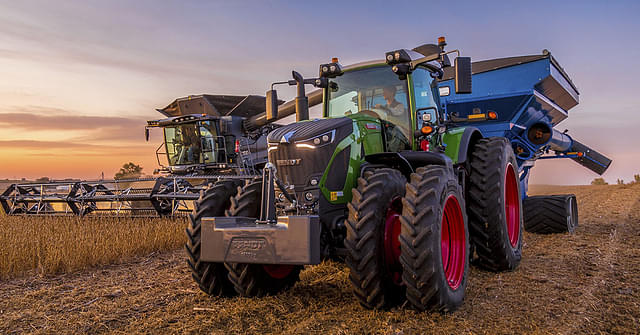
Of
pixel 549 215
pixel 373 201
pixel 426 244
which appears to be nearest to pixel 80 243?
pixel 373 201

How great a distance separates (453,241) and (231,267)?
6.78 feet

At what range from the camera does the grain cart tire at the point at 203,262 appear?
14.9 ft

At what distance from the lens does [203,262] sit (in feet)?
14.9

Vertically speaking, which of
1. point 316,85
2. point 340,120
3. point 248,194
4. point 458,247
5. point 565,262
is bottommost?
point 565,262

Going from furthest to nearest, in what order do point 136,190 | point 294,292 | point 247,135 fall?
point 247,135, point 136,190, point 294,292

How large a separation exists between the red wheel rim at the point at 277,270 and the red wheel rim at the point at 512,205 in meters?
3.22

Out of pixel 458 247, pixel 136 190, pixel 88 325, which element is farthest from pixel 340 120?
pixel 136 190

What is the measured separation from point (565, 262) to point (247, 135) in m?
11.6

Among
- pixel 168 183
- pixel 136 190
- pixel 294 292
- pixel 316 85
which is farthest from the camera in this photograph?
pixel 136 190

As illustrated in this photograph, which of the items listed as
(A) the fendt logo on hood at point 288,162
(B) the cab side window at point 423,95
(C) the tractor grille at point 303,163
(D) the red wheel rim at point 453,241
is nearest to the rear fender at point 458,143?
(B) the cab side window at point 423,95

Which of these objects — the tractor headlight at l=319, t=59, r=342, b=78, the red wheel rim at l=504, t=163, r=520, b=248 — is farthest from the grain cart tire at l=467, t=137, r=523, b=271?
the tractor headlight at l=319, t=59, r=342, b=78

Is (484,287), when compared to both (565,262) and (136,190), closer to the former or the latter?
(565,262)

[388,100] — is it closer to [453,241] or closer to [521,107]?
[453,241]

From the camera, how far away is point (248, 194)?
450cm
